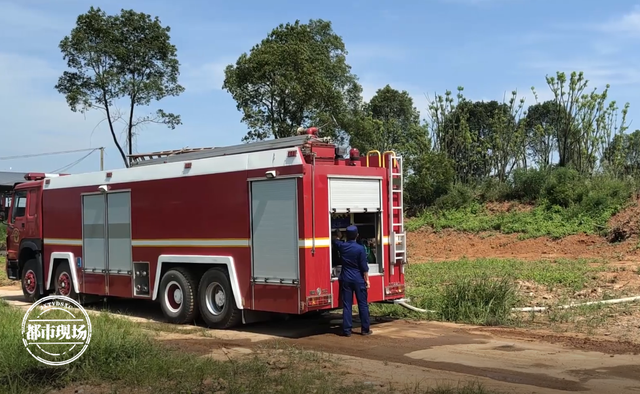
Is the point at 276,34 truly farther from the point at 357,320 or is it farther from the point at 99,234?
the point at 357,320

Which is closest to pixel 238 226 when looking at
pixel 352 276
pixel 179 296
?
pixel 352 276

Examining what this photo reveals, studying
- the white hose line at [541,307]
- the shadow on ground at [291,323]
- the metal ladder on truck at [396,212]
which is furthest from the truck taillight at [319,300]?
the white hose line at [541,307]

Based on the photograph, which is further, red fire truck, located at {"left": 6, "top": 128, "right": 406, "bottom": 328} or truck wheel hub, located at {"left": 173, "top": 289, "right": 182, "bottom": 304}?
truck wheel hub, located at {"left": 173, "top": 289, "right": 182, "bottom": 304}

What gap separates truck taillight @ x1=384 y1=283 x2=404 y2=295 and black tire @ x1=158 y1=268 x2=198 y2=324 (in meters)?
3.45

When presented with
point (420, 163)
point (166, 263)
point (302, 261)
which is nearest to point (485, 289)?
point (302, 261)

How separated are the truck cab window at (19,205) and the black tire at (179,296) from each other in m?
5.70

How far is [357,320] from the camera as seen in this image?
12062 millimetres

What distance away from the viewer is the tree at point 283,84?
26.8 metres

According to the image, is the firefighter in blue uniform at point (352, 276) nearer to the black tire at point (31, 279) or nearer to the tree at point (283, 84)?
the black tire at point (31, 279)

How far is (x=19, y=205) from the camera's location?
53.4 ft

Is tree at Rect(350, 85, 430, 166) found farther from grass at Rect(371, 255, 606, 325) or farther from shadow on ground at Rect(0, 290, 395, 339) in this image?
shadow on ground at Rect(0, 290, 395, 339)

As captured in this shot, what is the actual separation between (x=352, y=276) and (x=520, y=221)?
16.2m

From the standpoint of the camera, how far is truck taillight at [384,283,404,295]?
444 inches

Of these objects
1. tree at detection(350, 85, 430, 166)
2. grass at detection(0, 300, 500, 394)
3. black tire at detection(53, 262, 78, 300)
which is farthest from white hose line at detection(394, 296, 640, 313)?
tree at detection(350, 85, 430, 166)
